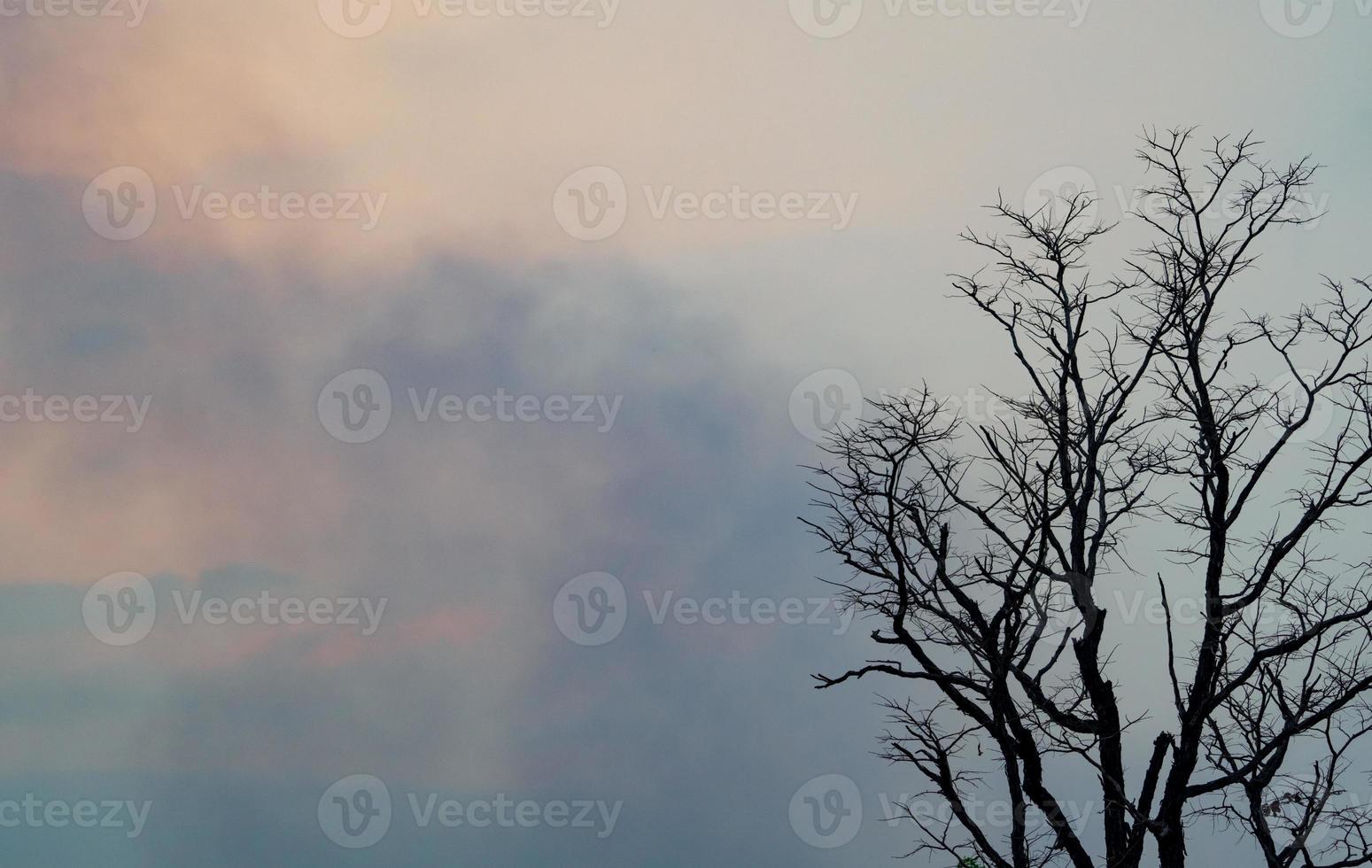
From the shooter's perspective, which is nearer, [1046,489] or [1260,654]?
[1260,654]

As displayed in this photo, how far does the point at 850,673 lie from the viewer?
53.4ft

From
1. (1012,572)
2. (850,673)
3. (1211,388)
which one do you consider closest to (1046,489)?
(1012,572)

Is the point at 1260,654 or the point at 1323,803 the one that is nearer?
the point at 1260,654

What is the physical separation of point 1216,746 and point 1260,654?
1899mm

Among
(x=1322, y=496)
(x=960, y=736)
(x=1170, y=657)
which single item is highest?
(x=1322, y=496)

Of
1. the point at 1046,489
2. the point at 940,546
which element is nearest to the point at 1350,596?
the point at 1046,489

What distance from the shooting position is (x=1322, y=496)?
1616 centimetres

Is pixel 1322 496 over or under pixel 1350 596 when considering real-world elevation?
over

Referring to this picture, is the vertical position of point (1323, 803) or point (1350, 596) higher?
point (1350, 596)

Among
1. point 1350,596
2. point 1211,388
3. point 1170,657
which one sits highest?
point 1211,388

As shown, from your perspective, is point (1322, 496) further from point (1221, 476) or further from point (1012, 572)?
point (1012, 572)

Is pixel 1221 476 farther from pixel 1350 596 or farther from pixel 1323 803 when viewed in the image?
pixel 1323 803

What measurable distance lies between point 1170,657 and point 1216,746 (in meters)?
1.92

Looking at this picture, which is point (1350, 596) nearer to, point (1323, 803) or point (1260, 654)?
point (1260, 654)
